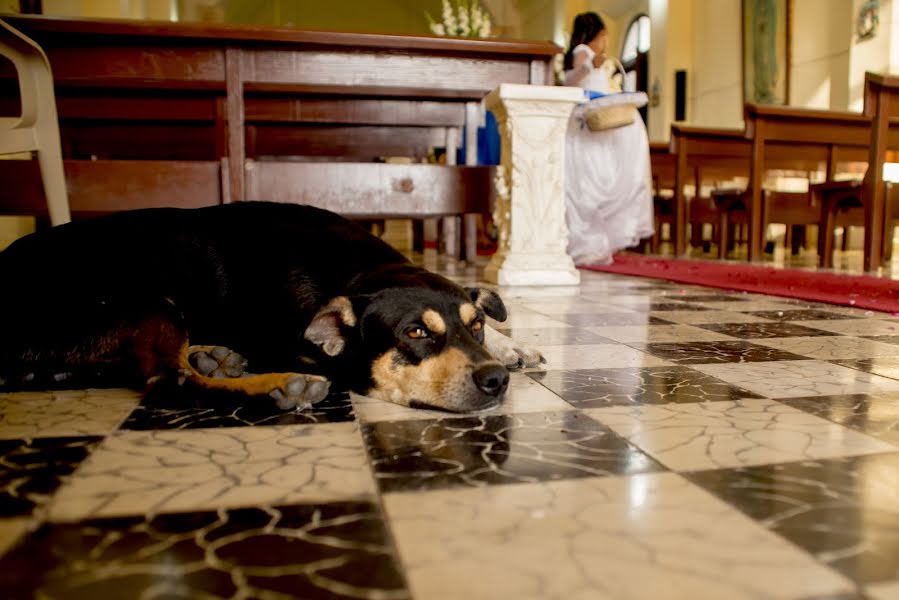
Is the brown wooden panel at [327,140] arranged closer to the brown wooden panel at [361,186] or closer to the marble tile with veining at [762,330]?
the brown wooden panel at [361,186]

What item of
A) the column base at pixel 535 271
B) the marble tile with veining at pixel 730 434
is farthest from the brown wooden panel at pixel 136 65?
the marble tile with veining at pixel 730 434

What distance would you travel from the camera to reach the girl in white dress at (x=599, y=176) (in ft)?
20.5

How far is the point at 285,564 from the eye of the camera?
2.78 feet

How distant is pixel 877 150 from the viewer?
538 centimetres

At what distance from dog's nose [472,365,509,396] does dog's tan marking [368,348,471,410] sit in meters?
0.02

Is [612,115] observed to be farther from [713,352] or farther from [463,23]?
[713,352]

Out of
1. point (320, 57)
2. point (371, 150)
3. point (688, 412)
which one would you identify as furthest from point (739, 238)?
point (688, 412)

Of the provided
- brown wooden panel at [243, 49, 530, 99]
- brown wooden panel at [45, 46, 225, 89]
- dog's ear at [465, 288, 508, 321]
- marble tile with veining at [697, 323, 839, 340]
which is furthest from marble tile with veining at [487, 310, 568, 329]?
brown wooden panel at [45, 46, 225, 89]

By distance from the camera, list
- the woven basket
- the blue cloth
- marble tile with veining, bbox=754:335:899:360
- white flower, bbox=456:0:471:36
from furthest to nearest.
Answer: white flower, bbox=456:0:471:36 → the blue cloth → the woven basket → marble tile with veining, bbox=754:335:899:360

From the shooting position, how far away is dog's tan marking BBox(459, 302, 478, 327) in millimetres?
1726

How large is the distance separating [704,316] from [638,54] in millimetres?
12840

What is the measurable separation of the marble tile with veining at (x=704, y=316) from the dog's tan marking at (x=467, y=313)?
1458 mm

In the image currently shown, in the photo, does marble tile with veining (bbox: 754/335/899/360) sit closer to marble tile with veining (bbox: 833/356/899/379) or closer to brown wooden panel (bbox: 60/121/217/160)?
marble tile with veining (bbox: 833/356/899/379)

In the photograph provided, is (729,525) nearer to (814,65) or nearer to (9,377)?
(9,377)
